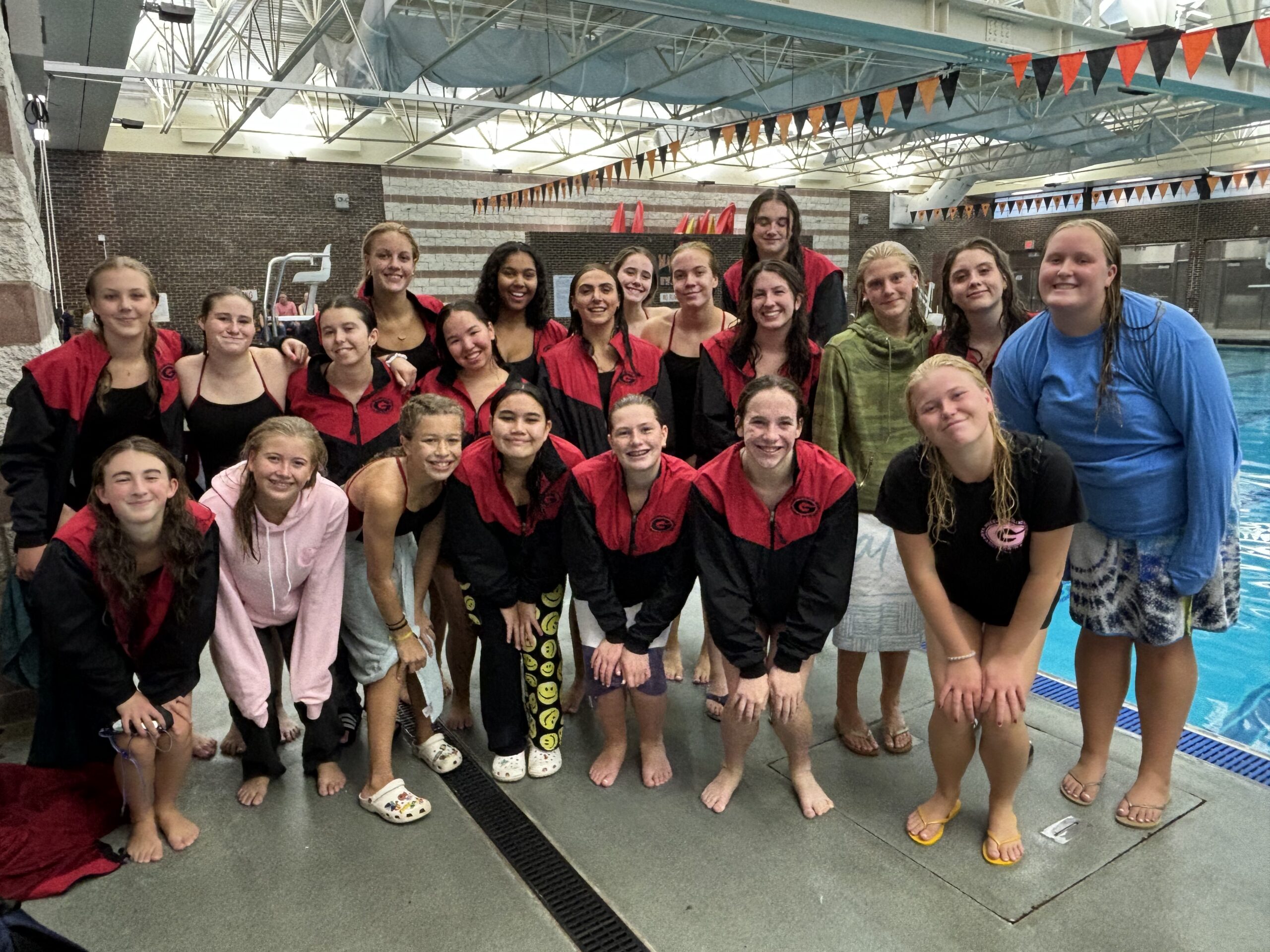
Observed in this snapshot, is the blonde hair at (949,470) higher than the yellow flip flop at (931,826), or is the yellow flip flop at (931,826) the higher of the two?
the blonde hair at (949,470)

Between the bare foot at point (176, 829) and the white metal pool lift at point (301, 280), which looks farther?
the white metal pool lift at point (301, 280)

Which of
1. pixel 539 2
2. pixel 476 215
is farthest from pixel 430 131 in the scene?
pixel 539 2

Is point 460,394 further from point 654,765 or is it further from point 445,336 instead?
point 654,765

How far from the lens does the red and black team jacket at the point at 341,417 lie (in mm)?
2943

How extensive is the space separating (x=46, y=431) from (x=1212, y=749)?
13.2ft

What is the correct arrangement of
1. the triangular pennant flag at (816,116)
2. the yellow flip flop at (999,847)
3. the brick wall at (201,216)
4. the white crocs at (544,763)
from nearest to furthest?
the yellow flip flop at (999,847), the white crocs at (544,763), the triangular pennant flag at (816,116), the brick wall at (201,216)

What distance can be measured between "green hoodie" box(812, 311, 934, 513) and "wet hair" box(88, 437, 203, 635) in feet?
6.68

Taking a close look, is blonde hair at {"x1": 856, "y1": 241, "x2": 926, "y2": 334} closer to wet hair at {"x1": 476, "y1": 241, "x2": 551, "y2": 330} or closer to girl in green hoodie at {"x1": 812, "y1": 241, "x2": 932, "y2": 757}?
girl in green hoodie at {"x1": 812, "y1": 241, "x2": 932, "y2": 757}

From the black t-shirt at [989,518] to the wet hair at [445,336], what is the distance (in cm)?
160

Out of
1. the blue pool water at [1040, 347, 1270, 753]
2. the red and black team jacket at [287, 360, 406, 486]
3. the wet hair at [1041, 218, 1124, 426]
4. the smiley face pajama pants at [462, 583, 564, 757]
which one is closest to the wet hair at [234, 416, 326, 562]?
the red and black team jacket at [287, 360, 406, 486]

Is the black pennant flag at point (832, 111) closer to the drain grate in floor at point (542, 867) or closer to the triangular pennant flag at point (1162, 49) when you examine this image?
the triangular pennant flag at point (1162, 49)

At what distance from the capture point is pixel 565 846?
8.20 feet

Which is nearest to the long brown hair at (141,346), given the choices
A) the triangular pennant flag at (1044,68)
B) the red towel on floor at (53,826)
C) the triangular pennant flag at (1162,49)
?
the red towel on floor at (53,826)

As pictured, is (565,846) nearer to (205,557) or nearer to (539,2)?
(205,557)
